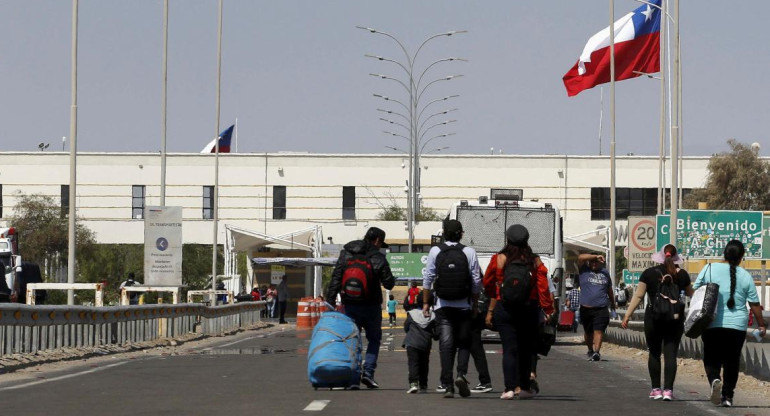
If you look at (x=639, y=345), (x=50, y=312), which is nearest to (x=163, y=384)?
(x=50, y=312)

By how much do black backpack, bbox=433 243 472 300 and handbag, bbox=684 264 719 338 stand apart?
7.09 ft

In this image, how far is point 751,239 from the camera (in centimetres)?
3969

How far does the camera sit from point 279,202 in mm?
94000

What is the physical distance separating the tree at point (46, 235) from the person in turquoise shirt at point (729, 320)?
6610cm

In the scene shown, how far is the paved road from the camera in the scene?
14.7 metres

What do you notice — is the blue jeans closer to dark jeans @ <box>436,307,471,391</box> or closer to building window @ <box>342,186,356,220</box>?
dark jeans @ <box>436,307,471,391</box>

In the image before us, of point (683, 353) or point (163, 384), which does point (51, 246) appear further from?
point (163, 384)

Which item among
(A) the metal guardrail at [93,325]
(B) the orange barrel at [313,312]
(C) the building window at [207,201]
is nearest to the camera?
(A) the metal guardrail at [93,325]

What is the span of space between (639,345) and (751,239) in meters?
9.41

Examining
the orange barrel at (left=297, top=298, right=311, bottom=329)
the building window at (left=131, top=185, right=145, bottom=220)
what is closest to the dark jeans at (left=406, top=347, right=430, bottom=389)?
the orange barrel at (left=297, top=298, right=311, bottom=329)

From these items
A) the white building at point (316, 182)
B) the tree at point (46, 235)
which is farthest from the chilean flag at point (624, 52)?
the white building at point (316, 182)

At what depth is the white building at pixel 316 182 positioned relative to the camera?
303 ft

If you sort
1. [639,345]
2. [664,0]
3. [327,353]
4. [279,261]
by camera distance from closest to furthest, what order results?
[327,353]
[639,345]
[664,0]
[279,261]

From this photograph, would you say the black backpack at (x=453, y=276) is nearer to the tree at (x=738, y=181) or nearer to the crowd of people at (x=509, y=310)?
the crowd of people at (x=509, y=310)
